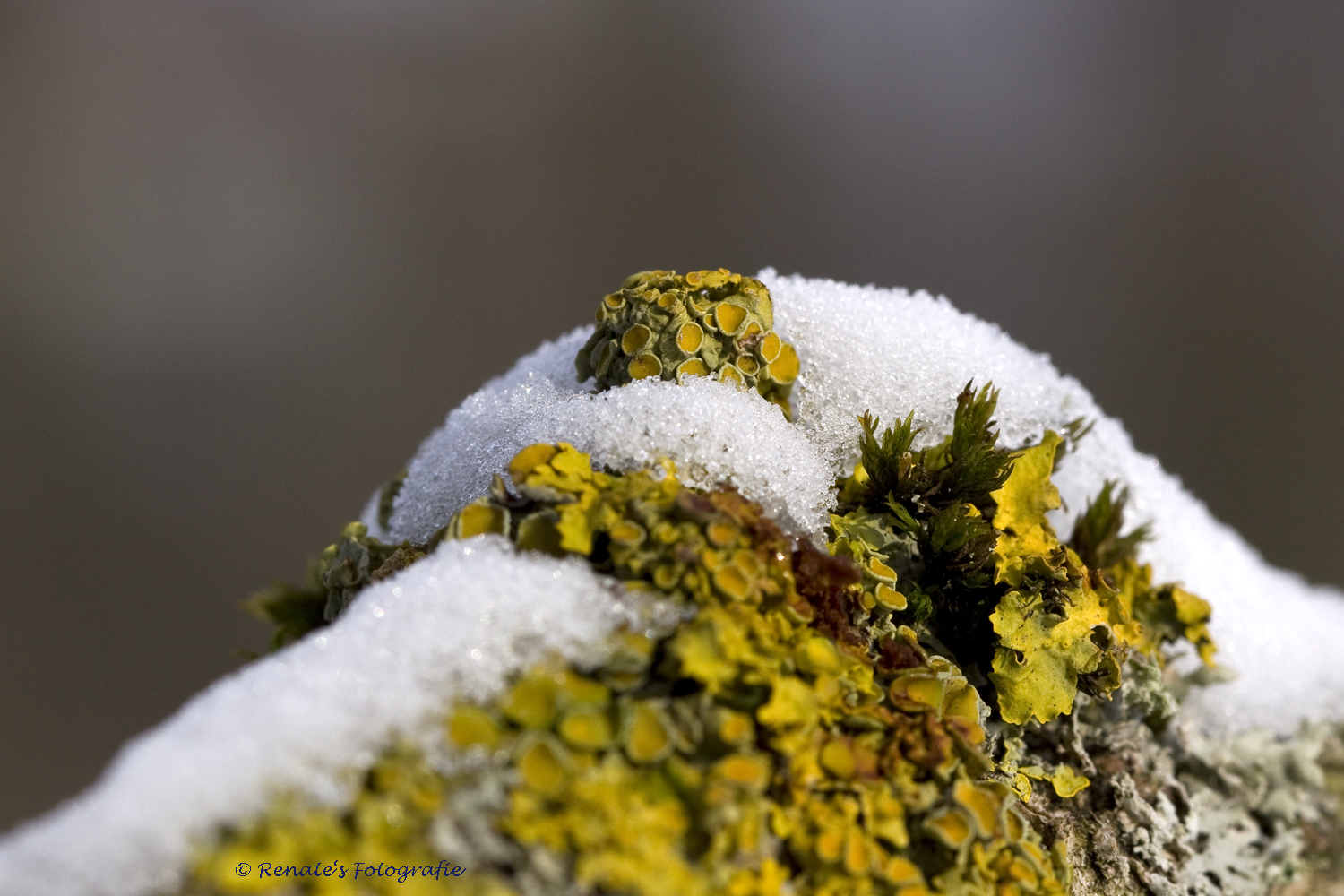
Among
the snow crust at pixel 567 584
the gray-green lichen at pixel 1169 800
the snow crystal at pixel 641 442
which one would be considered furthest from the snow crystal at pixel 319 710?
the gray-green lichen at pixel 1169 800

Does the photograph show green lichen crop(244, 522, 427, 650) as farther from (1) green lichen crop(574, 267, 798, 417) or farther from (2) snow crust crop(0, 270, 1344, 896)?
(1) green lichen crop(574, 267, 798, 417)

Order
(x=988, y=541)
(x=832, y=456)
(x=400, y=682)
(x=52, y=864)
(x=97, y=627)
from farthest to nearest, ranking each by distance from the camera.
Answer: (x=97, y=627) → (x=832, y=456) → (x=988, y=541) → (x=400, y=682) → (x=52, y=864)

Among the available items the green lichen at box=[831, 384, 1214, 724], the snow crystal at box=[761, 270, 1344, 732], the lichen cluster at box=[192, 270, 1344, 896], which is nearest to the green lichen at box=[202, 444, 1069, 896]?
the lichen cluster at box=[192, 270, 1344, 896]

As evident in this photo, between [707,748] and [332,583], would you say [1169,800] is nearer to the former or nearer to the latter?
[707,748]

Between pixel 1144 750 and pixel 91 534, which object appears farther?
pixel 91 534

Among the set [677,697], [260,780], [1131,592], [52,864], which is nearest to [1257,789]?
[1131,592]

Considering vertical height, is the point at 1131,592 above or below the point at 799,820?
above

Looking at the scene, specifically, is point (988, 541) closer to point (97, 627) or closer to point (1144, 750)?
point (1144, 750)

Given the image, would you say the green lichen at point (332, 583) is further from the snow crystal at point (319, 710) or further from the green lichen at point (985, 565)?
the green lichen at point (985, 565)
